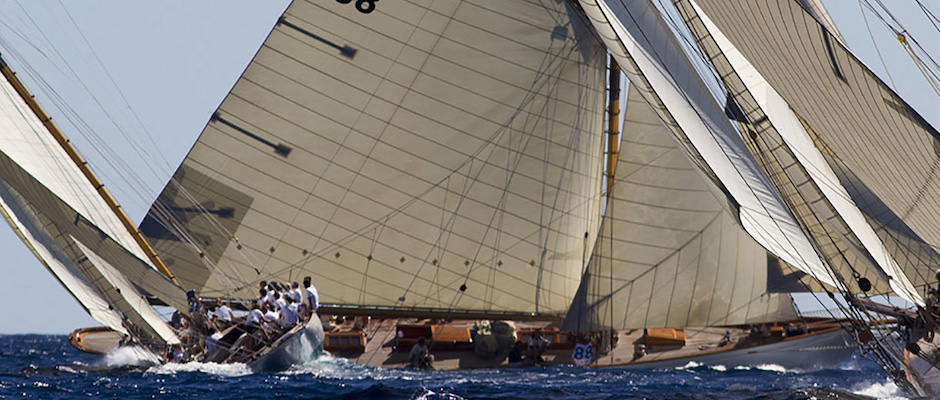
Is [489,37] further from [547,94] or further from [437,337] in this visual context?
[437,337]

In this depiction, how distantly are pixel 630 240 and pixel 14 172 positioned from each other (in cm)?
1366

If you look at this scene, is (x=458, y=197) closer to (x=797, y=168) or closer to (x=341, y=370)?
(x=341, y=370)

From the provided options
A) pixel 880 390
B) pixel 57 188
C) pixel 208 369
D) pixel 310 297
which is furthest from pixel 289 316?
pixel 880 390

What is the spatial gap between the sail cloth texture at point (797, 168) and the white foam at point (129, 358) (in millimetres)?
13864

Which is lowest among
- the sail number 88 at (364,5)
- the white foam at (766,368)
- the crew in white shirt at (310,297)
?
the crew in white shirt at (310,297)

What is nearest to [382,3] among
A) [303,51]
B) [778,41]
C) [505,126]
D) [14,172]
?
[303,51]

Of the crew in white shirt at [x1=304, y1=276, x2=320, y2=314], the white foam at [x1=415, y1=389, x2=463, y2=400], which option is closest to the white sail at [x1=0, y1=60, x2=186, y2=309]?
the crew in white shirt at [x1=304, y1=276, x2=320, y2=314]

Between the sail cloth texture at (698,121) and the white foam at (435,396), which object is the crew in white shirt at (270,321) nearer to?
the white foam at (435,396)

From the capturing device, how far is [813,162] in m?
21.8

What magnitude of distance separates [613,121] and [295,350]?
34.4 feet

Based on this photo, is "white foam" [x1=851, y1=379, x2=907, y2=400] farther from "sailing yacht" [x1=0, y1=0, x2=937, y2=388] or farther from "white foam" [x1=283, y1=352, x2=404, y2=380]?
"white foam" [x1=283, y1=352, x2=404, y2=380]

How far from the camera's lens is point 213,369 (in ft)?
86.9

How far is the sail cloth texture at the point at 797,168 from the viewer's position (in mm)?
20141

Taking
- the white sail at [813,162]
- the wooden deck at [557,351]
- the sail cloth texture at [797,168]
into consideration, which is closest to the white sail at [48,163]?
the wooden deck at [557,351]
